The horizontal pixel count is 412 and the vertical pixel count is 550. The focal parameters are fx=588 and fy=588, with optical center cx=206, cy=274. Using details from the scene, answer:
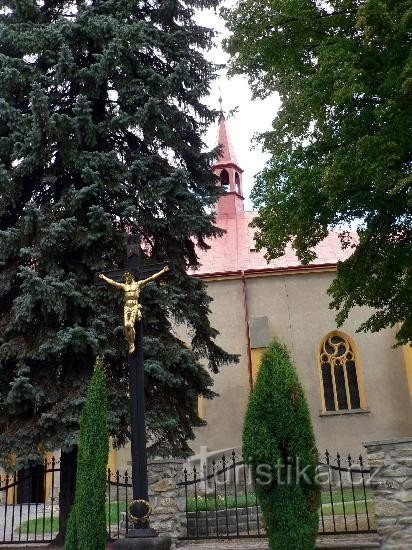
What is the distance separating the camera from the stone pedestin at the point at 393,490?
6.71 meters

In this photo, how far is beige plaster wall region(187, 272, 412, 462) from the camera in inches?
636

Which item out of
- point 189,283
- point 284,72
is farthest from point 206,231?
point 284,72

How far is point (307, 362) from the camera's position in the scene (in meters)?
17.1

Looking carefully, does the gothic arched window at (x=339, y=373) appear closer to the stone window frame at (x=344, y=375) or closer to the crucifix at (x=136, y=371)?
the stone window frame at (x=344, y=375)

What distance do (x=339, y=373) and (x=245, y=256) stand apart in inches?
187

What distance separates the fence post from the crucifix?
6.93 ft

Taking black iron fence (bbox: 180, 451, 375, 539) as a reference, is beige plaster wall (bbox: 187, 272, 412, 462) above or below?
above

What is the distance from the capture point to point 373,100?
8.31 metres

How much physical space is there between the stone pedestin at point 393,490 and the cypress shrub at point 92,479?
3134mm

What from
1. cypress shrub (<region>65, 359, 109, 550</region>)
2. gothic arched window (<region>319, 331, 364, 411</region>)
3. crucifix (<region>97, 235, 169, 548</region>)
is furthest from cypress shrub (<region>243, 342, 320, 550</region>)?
gothic arched window (<region>319, 331, 364, 411</region>)

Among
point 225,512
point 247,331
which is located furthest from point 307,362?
point 225,512

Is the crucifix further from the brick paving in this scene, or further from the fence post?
the brick paving

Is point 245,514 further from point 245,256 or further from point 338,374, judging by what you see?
point 245,256

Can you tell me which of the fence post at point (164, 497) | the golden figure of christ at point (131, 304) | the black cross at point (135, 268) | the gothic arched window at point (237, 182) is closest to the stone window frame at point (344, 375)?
the fence post at point (164, 497)
